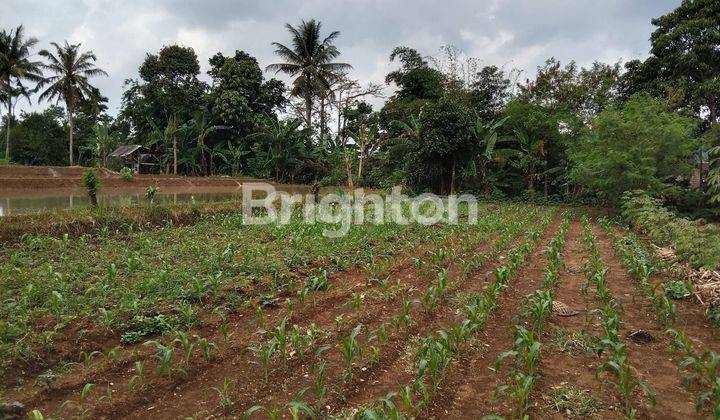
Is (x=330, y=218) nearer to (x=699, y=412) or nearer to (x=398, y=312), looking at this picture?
(x=398, y=312)

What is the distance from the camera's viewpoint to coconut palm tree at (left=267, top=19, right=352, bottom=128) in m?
28.1

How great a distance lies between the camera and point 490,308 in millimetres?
4957

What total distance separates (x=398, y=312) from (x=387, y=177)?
22040mm

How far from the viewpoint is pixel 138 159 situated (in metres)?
29.4

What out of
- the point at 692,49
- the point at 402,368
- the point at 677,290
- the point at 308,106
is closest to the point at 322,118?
the point at 308,106

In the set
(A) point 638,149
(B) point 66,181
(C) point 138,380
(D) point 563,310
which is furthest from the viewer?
(B) point 66,181

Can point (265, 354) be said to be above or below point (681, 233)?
below

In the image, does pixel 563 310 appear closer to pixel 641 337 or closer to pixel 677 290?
pixel 641 337

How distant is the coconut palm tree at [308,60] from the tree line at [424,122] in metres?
0.07

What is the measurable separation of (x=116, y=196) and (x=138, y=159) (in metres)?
14.7

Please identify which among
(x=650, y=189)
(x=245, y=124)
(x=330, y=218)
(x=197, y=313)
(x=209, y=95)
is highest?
(x=209, y=95)

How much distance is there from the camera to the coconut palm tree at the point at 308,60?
2814cm

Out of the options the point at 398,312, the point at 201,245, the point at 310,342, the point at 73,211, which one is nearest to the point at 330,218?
the point at 201,245

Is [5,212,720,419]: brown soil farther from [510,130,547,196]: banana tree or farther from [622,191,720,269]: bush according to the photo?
[510,130,547,196]: banana tree
